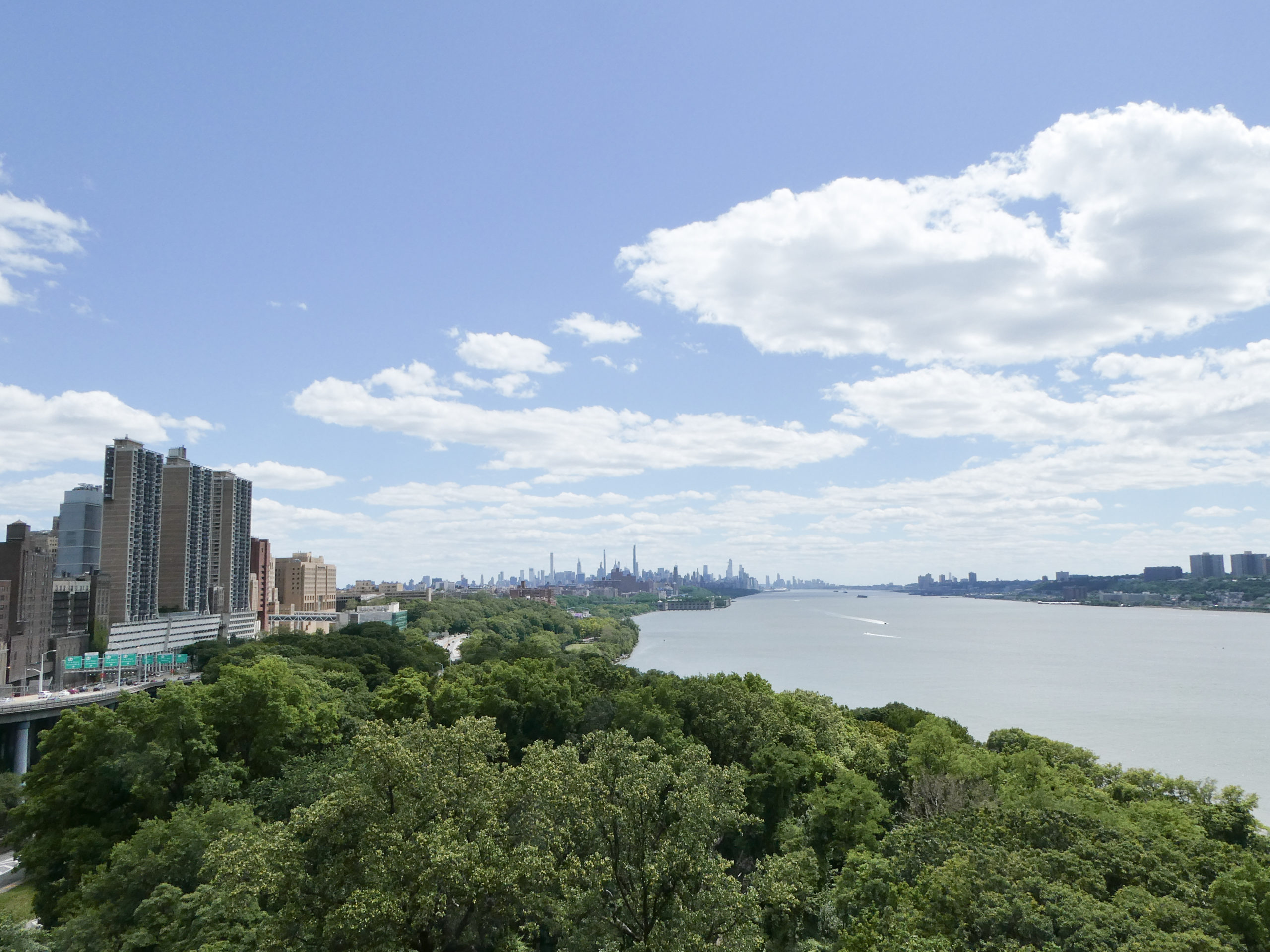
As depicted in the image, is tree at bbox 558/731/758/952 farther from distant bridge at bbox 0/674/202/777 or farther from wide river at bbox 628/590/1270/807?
distant bridge at bbox 0/674/202/777

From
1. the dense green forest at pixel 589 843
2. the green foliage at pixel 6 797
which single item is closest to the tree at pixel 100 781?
the dense green forest at pixel 589 843

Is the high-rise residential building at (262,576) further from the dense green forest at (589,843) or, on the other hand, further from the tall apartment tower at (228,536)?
the dense green forest at (589,843)

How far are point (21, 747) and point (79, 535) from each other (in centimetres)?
3444

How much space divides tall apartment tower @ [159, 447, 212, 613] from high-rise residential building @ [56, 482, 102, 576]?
7068mm

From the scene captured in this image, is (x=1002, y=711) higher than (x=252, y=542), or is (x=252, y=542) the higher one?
(x=252, y=542)

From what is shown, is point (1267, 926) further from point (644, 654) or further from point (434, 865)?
point (644, 654)

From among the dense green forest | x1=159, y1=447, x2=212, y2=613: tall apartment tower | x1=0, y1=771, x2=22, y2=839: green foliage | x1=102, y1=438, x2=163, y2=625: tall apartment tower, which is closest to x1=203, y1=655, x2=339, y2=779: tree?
the dense green forest

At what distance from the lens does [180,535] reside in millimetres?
80938

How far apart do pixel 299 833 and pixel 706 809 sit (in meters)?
6.93

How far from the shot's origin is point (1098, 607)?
187 meters

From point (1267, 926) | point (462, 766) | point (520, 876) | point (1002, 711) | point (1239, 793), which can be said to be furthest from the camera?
point (1002, 711)

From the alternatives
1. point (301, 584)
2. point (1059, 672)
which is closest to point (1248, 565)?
point (1059, 672)

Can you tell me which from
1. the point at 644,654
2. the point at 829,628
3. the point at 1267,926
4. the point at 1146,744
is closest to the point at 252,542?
the point at 644,654

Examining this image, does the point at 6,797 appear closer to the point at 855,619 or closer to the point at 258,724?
the point at 258,724
